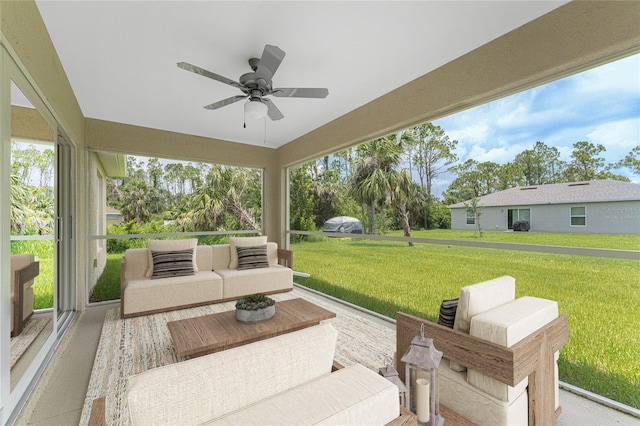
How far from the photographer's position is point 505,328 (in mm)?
1326

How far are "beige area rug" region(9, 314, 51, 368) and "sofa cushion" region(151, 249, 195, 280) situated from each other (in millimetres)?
1286

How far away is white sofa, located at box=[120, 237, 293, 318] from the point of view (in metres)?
3.45

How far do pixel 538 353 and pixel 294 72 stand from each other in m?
2.90

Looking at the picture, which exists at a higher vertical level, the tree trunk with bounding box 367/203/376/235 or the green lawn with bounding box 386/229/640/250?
the tree trunk with bounding box 367/203/376/235

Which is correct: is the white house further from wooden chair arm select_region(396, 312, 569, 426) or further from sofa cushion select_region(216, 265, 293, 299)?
sofa cushion select_region(216, 265, 293, 299)

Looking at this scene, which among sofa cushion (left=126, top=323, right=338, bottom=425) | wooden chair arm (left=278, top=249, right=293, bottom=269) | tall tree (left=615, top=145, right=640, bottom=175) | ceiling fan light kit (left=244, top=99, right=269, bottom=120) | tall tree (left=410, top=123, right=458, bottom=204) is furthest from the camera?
wooden chair arm (left=278, top=249, right=293, bottom=269)

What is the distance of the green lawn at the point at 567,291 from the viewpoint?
1957 millimetres

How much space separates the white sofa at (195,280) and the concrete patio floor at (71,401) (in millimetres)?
757

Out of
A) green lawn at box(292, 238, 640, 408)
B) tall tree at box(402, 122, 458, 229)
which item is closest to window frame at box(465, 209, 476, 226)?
green lawn at box(292, 238, 640, 408)

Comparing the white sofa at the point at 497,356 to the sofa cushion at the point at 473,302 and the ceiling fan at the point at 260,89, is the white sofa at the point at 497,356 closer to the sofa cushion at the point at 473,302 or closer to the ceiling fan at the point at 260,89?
the sofa cushion at the point at 473,302

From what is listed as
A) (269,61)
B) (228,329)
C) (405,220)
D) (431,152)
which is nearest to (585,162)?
(431,152)

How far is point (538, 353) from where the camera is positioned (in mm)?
1416

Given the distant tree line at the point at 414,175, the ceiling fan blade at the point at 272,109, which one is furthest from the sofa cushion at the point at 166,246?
the ceiling fan blade at the point at 272,109

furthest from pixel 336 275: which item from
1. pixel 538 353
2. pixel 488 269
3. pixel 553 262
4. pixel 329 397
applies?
pixel 329 397
